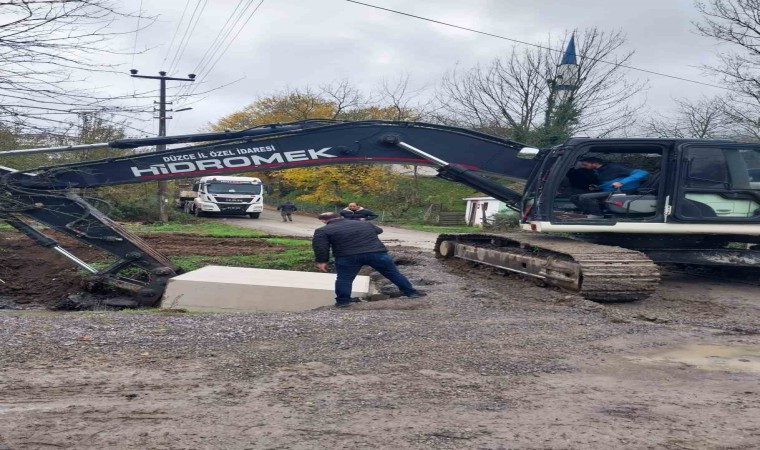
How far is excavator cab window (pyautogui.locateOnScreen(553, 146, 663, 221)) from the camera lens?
342 inches

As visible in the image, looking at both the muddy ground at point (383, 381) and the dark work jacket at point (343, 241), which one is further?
the dark work jacket at point (343, 241)

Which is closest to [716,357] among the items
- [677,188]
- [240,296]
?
[677,188]

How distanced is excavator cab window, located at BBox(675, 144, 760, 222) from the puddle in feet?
10.9

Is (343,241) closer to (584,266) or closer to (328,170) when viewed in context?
(584,266)

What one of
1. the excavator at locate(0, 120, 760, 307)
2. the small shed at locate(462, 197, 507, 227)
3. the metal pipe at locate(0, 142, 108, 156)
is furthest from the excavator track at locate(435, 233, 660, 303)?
the small shed at locate(462, 197, 507, 227)

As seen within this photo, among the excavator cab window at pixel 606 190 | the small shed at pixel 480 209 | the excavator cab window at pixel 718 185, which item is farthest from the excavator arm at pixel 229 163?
the small shed at pixel 480 209

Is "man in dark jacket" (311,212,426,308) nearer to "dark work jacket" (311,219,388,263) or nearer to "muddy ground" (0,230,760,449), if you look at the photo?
"dark work jacket" (311,219,388,263)

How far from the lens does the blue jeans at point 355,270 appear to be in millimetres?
8133

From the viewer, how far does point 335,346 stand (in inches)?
209

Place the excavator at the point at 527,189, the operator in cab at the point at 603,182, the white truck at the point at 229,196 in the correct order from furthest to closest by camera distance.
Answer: the white truck at the point at 229,196 → the operator in cab at the point at 603,182 → the excavator at the point at 527,189

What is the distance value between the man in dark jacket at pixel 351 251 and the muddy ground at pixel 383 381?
1258 mm

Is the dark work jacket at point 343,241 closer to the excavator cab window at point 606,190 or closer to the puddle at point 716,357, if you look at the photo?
the excavator cab window at point 606,190

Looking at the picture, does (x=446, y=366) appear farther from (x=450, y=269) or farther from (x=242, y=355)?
(x=450, y=269)

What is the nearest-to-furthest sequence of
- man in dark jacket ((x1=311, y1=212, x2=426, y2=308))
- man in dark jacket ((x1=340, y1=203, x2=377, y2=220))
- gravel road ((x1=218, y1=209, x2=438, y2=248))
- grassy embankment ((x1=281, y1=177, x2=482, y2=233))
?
man in dark jacket ((x1=311, y1=212, x2=426, y2=308)), man in dark jacket ((x1=340, y1=203, x2=377, y2=220)), gravel road ((x1=218, y1=209, x2=438, y2=248)), grassy embankment ((x1=281, y1=177, x2=482, y2=233))
